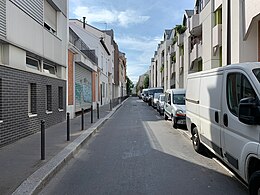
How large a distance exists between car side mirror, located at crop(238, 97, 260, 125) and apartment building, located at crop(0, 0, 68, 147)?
6623 millimetres

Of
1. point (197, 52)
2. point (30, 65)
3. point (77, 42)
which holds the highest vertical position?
point (77, 42)

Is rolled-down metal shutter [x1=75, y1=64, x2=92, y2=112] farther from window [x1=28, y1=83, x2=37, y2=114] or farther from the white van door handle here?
the white van door handle

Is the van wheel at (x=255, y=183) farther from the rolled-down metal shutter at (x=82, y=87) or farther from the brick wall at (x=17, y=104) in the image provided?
the rolled-down metal shutter at (x=82, y=87)

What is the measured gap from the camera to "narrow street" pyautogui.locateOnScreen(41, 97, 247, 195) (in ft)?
18.7

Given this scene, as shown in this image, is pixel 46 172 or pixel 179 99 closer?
pixel 46 172

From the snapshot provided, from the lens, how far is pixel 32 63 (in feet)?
42.1

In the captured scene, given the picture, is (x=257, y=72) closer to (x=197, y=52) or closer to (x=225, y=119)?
(x=225, y=119)

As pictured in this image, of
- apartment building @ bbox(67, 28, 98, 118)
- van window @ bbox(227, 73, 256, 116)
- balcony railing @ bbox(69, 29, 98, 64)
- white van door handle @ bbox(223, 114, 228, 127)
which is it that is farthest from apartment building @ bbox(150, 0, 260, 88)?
balcony railing @ bbox(69, 29, 98, 64)

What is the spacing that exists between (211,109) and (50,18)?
10.7m

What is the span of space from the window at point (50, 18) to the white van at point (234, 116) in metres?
8.74

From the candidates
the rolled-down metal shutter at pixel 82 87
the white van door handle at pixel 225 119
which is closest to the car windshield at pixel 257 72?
the white van door handle at pixel 225 119

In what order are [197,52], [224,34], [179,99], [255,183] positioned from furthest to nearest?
[197,52] → [224,34] → [179,99] → [255,183]

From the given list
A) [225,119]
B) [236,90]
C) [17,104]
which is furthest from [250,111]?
[17,104]

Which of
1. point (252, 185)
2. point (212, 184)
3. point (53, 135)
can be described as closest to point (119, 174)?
point (212, 184)
